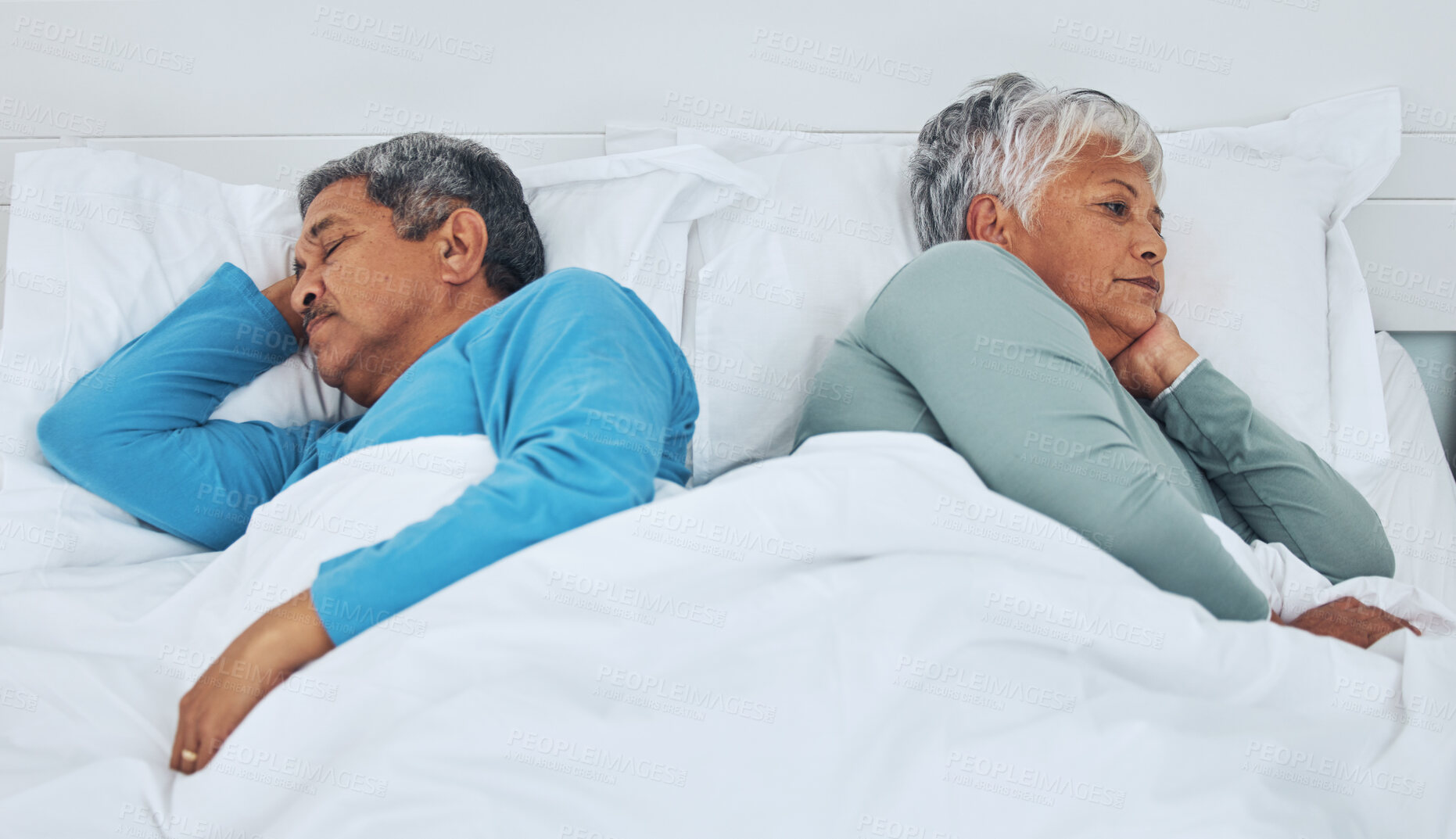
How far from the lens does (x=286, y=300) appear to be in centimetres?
134

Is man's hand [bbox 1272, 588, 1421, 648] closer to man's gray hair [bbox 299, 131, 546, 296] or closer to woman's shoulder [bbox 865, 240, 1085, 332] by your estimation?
woman's shoulder [bbox 865, 240, 1085, 332]

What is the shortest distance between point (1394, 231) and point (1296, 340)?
1.56ft

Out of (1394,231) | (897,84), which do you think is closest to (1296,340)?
(1394,231)

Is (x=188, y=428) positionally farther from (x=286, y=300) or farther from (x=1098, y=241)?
(x=1098, y=241)

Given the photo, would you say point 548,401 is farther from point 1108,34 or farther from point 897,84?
point 1108,34

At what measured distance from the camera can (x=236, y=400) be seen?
1332 mm

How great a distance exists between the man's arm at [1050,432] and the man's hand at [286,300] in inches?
35.6

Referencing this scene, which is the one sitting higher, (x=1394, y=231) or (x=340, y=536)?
(x=1394, y=231)

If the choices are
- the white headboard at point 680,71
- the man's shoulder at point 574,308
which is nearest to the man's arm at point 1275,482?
the white headboard at point 680,71

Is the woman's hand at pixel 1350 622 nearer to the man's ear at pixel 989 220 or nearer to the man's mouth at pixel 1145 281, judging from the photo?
the man's mouth at pixel 1145 281

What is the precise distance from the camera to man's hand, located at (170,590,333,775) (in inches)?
30.9

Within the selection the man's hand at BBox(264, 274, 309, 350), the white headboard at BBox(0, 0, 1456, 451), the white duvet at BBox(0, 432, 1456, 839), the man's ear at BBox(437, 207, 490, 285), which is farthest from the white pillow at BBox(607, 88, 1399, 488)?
the man's hand at BBox(264, 274, 309, 350)

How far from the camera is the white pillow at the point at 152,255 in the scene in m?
1.17

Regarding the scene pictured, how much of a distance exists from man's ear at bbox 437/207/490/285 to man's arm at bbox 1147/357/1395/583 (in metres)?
1.00
